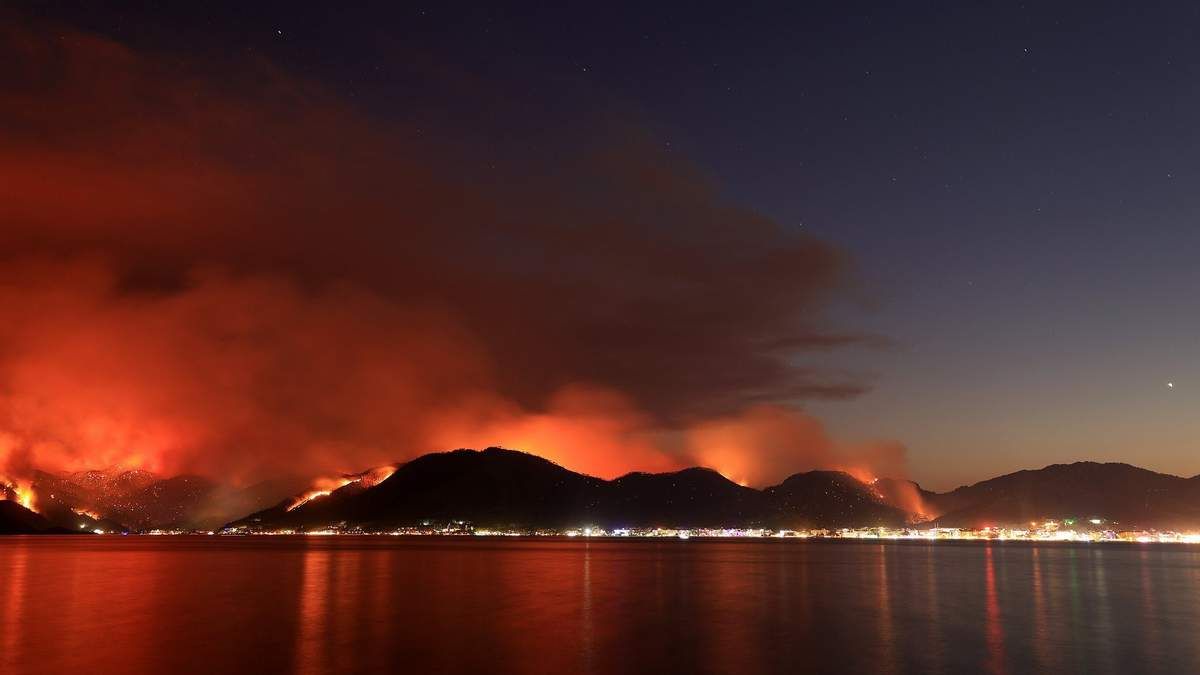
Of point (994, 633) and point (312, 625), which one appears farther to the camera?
point (994, 633)

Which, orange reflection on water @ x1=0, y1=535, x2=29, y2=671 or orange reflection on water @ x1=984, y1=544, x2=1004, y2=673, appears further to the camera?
orange reflection on water @ x1=984, y1=544, x2=1004, y2=673

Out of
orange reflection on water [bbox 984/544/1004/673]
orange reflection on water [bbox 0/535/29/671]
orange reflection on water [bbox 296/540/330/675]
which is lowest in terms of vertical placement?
orange reflection on water [bbox 984/544/1004/673]

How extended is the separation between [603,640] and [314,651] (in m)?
15.5

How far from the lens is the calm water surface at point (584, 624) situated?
4306 centimetres

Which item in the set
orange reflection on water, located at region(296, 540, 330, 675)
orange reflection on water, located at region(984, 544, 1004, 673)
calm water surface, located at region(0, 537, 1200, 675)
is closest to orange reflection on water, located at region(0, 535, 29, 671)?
calm water surface, located at region(0, 537, 1200, 675)

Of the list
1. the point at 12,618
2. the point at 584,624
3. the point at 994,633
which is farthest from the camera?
the point at 12,618

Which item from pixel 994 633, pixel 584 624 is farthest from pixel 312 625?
pixel 994 633

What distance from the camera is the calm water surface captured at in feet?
141

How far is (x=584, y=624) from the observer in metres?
57.5

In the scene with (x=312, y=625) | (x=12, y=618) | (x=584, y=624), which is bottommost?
(x=584, y=624)

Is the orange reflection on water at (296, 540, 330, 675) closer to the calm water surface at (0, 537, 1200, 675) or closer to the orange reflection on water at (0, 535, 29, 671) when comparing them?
the calm water surface at (0, 537, 1200, 675)

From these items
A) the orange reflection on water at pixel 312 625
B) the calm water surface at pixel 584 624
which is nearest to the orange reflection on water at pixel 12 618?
the calm water surface at pixel 584 624

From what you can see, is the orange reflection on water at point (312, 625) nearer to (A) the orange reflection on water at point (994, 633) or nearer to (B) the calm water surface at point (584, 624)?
(B) the calm water surface at point (584, 624)

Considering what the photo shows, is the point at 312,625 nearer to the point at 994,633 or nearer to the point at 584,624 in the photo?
the point at 584,624
